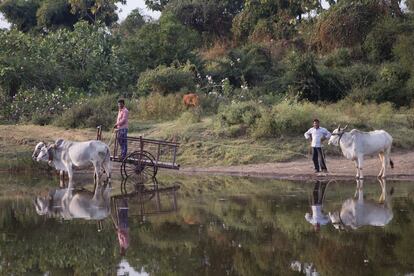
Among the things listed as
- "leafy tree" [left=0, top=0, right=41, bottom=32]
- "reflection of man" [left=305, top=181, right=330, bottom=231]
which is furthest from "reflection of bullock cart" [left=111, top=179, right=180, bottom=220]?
"leafy tree" [left=0, top=0, right=41, bottom=32]

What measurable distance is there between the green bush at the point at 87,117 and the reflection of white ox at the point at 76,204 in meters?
8.49

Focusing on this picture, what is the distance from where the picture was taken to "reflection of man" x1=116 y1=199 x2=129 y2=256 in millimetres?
11547

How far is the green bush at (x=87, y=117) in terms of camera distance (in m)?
26.3

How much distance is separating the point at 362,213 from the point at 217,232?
3.16m

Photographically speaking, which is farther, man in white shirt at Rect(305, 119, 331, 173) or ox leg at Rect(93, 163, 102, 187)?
man in white shirt at Rect(305, 119, 331, 173)

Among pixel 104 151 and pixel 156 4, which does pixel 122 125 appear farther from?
pixel 156 4

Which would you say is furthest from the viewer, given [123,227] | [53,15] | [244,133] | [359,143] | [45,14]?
[53,15]

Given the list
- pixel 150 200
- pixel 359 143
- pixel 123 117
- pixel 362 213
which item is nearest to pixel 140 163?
pixel 123 117

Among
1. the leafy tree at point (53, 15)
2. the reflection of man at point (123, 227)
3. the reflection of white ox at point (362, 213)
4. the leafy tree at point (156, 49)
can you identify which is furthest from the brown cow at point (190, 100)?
the leafy tree at point (53, 15)

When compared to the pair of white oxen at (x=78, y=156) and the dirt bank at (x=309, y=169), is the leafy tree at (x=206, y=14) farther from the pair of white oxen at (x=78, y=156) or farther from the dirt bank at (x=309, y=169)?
the pair of white oxen at (x=78, y=156)

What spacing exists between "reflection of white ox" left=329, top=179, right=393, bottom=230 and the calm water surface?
A: 0.7 inches

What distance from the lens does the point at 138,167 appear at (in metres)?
19.9

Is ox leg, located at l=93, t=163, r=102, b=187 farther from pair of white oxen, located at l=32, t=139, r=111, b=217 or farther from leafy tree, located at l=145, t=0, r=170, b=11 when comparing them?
leafy tree, located at l=145, t=0, r=170, b=11

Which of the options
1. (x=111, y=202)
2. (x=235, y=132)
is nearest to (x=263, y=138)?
(x=235, y=132)
